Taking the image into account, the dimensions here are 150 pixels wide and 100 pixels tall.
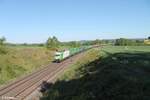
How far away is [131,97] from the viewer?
14172 mm

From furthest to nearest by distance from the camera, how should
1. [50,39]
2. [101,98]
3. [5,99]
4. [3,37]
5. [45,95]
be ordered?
1. [50,39]
2. [3,37]
3. [45,95]
4. [5,99]
5. [101,98]

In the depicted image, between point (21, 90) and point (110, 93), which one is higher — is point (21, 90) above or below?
below

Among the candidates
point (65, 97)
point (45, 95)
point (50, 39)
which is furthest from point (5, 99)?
point (50, 39)

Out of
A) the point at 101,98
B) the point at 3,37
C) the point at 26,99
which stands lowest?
the point at 26,99

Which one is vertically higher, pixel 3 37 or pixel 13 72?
pixel 3 37

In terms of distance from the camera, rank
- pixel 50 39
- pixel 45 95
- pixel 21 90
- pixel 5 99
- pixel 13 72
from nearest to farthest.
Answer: pixel 5 99, pixel 45 95, pixel 21 90, pixel 13 72, pixel 50 39

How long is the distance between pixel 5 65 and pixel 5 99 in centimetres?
1648

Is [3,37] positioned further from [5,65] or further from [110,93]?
[110,93]

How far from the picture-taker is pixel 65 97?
19078 millimetres

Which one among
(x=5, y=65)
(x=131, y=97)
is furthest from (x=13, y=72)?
(x=131, y=97)

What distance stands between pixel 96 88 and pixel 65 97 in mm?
2557

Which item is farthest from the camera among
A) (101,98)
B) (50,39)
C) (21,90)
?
(50,39)

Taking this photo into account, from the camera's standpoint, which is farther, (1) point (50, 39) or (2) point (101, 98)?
(1) point (50, 39)

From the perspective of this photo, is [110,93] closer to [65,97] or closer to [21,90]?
[65,97]
